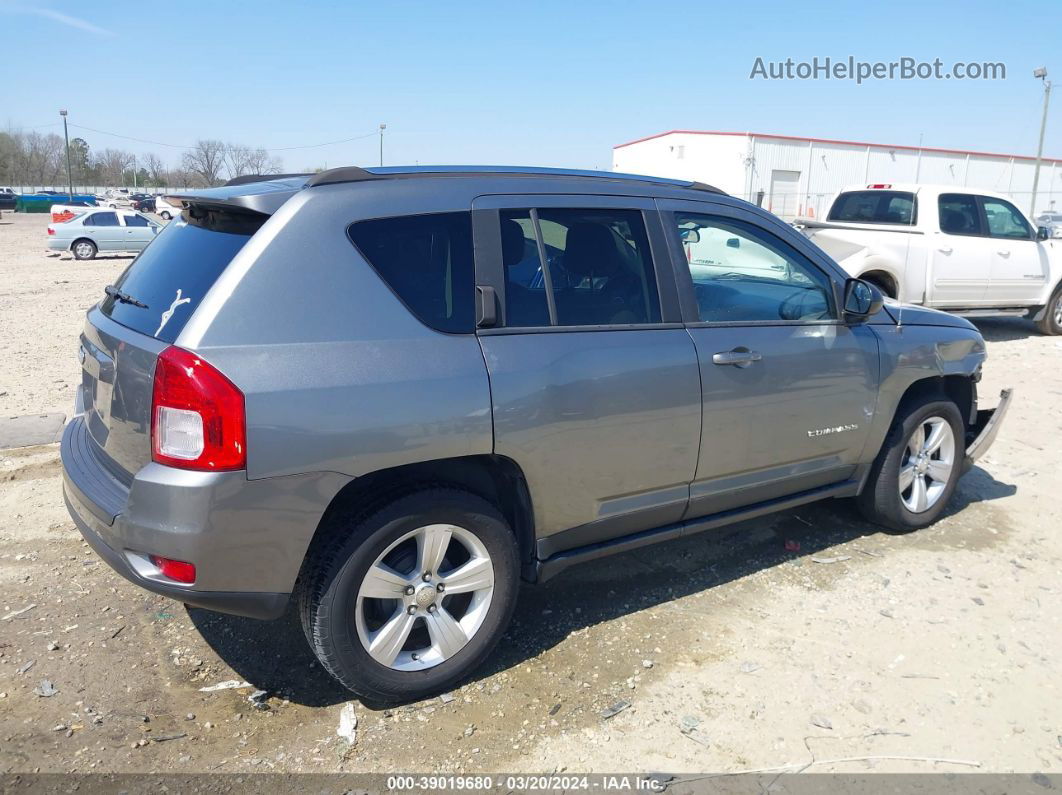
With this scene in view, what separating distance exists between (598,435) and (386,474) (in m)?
0.88

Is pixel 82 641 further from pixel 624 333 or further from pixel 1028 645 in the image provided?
pixel 1028 645

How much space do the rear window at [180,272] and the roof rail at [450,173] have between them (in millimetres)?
297

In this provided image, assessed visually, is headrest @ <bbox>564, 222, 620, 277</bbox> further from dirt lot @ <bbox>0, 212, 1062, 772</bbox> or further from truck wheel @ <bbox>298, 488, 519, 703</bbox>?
dirt lot @ <bbox>0, 212, 1062, 772</bbox>

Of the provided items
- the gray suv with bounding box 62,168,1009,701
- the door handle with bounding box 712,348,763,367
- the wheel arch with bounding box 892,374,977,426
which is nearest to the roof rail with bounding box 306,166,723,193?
the gray suv with bounding box 62,168,1009,701

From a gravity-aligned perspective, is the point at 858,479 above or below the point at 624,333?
below

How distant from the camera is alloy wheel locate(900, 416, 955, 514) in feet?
15.6

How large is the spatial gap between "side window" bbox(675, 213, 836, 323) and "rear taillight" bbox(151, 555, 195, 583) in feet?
7.87

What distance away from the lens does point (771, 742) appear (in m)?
3.00

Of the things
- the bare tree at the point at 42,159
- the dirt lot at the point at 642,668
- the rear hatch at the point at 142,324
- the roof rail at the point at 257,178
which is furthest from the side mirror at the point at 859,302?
the bare tree at the point at 42,159

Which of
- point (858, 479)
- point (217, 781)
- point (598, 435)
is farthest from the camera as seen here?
point (858, 479)

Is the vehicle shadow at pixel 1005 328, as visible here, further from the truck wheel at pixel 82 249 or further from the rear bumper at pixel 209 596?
the truck wheel at pixel 82 249

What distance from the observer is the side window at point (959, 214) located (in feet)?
34.8

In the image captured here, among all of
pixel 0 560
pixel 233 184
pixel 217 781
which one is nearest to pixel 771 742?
pixel 217 781

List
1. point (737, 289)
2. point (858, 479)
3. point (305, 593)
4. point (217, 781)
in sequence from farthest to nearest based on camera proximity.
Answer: point (858, 479) < point (737, 289) < point (305, 593) < point (217, 781)
